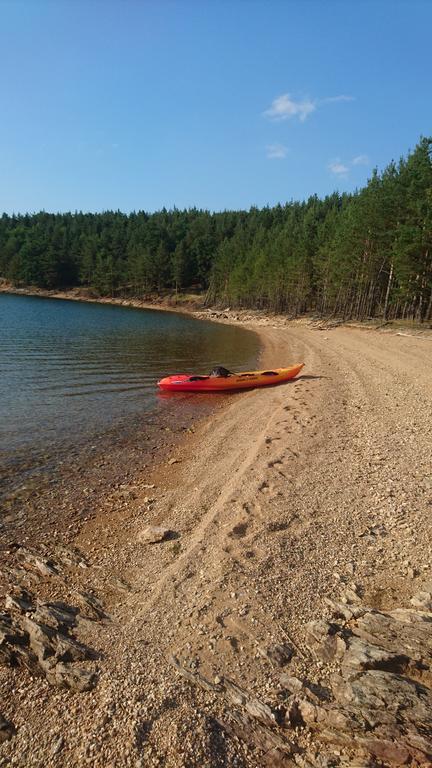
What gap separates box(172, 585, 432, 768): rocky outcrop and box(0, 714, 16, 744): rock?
1.83 meters

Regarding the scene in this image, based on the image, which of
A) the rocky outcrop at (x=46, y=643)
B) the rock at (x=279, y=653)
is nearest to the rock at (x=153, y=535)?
the rocky outcrop at (x=46, y=643)

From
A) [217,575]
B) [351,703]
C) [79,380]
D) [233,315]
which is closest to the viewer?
[351,703]

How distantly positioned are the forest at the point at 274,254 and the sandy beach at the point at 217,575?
36.2 m

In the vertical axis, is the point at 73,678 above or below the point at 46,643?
above

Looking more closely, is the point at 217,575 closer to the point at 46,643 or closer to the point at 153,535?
the point at 153,535

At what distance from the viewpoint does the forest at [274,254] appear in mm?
43562

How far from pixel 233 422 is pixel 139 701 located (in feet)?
40.7

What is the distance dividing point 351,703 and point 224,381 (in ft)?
60.6

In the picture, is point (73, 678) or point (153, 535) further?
point (153, 535)

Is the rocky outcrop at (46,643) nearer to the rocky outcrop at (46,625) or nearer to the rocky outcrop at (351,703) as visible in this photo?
the rocky outcrop at (46,625)

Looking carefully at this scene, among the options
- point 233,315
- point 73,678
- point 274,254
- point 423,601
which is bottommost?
point 73,678

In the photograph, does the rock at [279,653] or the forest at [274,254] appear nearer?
the rock at [279,653]

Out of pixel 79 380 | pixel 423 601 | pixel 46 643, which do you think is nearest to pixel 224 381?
pixel 79 380

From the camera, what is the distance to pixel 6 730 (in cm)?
436
